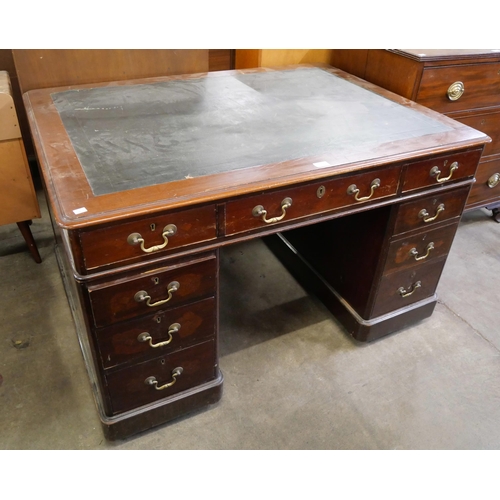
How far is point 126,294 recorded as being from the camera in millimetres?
1159

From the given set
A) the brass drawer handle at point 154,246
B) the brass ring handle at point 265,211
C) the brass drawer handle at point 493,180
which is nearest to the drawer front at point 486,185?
the brass drawer handle at point 493,180

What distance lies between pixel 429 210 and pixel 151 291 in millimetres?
955

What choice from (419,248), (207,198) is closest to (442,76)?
(419,248)

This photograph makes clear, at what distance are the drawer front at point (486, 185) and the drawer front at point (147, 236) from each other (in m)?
1.65

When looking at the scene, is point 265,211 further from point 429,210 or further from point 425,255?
point 425,255

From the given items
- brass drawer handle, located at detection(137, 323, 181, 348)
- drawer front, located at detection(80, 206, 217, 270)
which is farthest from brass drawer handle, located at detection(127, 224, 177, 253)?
brass drawer handle, located at detection(137, 323, 181, 348)

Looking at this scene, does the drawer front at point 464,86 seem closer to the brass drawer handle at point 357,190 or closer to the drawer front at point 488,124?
the drawer front at point 488,124

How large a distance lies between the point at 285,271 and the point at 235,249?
290 millimetres

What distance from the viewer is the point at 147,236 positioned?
109cm

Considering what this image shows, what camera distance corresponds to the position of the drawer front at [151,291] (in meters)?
1.14

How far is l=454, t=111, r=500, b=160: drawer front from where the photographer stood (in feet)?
6.56

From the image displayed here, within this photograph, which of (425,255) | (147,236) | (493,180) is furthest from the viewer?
(493,180)
